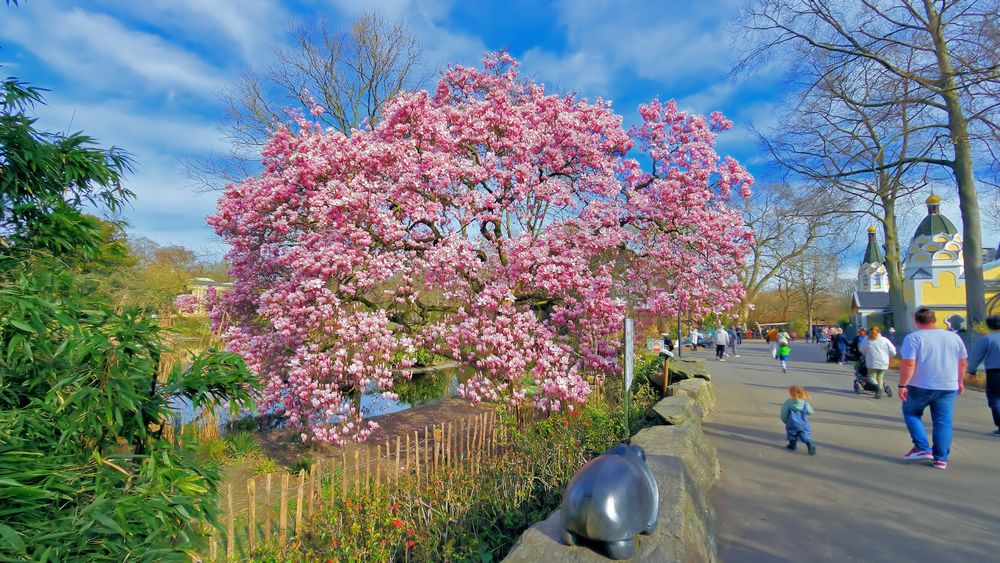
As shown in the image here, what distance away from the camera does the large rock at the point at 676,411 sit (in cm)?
588

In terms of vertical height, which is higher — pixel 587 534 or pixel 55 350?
pixel 55 350

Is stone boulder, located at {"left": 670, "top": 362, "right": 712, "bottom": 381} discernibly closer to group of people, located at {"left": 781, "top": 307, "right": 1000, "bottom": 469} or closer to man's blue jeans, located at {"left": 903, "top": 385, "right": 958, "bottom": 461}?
group of people, located at {"left": 781, "top": 307, "right": 1000, "bottom": 469}

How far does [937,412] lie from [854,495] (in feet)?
4.82

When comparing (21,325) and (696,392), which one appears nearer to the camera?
(21,325)

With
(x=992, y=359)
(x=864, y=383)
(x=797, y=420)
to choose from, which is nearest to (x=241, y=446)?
(x=797, y=420)

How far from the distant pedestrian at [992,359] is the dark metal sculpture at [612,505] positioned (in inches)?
223

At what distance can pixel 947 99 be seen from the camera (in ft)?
44.3

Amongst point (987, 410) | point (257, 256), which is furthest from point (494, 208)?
point (987, 410)

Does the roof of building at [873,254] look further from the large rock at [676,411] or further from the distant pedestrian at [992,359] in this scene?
A: the large rock at [676,411]

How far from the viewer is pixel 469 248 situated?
22.3ft

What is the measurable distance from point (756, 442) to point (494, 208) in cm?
446

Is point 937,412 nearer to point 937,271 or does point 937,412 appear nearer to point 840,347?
point 840,347

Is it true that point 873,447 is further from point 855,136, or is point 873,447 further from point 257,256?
point 855,136

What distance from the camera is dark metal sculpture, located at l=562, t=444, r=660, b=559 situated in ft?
8.46
